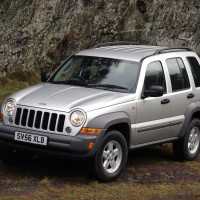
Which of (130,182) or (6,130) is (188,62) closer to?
(130,182)

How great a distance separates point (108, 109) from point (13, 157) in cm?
171

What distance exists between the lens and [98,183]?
8047 millimetres

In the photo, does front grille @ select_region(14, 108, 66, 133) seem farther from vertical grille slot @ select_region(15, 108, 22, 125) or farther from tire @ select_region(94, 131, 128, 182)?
tire @ select_region(94, 131, 128, 182)

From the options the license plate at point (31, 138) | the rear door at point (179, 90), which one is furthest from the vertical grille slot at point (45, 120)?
the rear door at point (179, 90)

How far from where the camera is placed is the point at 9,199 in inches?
281

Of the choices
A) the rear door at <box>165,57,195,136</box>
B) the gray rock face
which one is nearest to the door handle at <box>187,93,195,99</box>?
the rear door at <box>165,57,195,136</box>

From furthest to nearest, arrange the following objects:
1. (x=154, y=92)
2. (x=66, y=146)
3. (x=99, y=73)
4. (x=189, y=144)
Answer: (x=189, y=144) → (x=99, y=73) → (x=154, y=92) → (x=66, y=146)

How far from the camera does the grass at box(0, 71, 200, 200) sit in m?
7.50

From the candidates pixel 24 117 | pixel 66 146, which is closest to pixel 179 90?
pixel 66 146

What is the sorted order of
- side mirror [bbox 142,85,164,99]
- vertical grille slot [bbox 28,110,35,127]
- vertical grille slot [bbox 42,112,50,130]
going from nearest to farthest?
1. vertical grille slot [bbox 42,112,50,130]
2. vertical grille slot [bbox 28,110,35,127]
3. side mirror [bbox 142,85,164,99]

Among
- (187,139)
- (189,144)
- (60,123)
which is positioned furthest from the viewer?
(189,144)

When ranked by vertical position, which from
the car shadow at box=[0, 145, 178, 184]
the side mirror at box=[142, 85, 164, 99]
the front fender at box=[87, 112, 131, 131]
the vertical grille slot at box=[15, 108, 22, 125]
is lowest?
the car shadow at box=[0, 145, 178, 184]

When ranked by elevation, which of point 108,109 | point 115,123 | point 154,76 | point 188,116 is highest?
point 154,76

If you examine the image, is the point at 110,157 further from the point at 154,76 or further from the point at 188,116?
the point at 188,116
